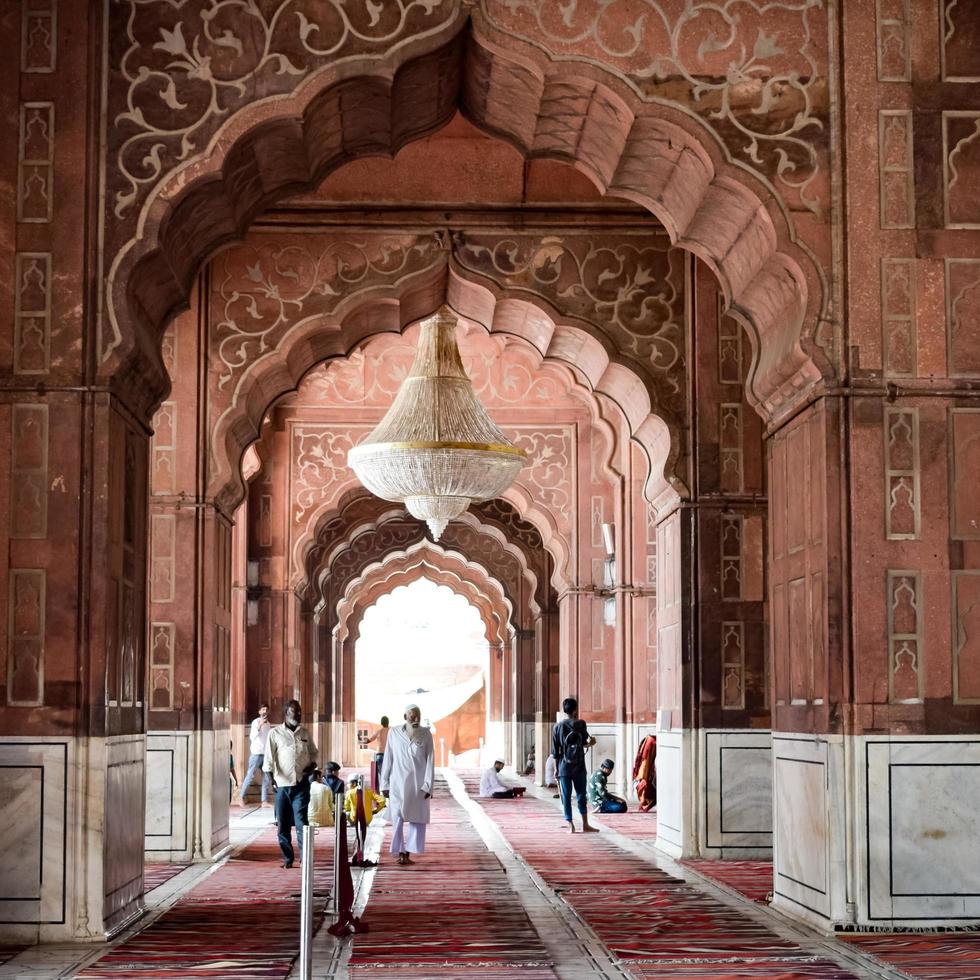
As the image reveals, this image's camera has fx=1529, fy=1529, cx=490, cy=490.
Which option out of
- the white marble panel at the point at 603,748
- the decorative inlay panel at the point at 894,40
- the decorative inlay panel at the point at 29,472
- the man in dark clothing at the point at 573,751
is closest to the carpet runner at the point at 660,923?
the man in dark clothing at the point at 573,751

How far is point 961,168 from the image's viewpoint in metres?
7.02

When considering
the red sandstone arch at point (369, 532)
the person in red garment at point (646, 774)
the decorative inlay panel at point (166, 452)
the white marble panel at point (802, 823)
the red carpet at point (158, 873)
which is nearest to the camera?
the white marble panel at point (802, 823)

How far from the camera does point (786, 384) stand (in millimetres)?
7453

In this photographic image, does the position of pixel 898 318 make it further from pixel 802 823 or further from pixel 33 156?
pixel 33 156

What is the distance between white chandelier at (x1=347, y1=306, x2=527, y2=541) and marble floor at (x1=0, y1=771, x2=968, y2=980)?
3.05 m

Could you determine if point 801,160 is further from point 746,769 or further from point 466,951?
point 746,769

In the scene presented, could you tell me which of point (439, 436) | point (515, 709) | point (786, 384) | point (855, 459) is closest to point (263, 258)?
point (439, 436)

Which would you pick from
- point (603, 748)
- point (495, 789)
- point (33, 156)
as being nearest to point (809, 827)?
point (33, 156)

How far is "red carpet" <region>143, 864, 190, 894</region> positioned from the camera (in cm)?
889

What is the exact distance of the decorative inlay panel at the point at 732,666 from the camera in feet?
33.5

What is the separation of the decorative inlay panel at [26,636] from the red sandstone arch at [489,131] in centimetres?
101

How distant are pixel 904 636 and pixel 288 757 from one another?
4.36 metres

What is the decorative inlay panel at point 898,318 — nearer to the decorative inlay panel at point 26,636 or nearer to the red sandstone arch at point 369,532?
the decorative inlay panel at point 26,636

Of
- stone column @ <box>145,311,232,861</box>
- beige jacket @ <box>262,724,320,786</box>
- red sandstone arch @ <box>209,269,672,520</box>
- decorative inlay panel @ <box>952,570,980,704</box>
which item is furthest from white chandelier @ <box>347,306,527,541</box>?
decorative inlay panel @ <box>952,570,980,704</box>
